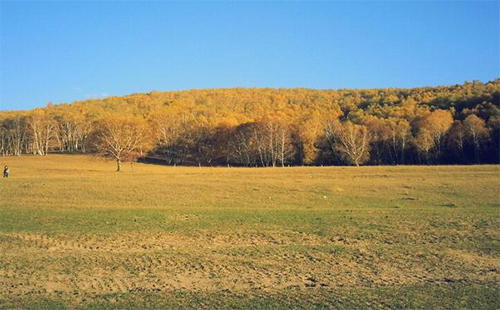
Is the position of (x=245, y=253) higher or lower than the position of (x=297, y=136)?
lower

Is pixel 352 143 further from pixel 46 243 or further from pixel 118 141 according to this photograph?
pixel 46 243

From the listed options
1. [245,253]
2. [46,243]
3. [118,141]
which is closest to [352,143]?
[118,141]

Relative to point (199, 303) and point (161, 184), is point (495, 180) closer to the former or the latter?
point (161, 184)

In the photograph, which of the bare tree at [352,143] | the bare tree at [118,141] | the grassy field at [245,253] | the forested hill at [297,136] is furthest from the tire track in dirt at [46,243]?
the bare tree at [352,143]

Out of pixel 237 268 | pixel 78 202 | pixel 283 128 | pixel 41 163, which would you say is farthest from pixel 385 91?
pixel 237 268

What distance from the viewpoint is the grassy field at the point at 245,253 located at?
11195 mm

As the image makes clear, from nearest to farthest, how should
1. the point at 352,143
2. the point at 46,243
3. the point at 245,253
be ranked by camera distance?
the point at 245,253 < the point at 46,243 < the point at 352,143

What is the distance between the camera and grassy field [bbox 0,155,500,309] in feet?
36.7

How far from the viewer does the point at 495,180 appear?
3975 cm

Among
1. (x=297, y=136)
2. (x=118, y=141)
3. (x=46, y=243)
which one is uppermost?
(x=297, y=136)

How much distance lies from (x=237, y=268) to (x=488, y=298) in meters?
6.54

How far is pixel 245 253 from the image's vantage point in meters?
15.7

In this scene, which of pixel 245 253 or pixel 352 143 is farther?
pixel 352 143

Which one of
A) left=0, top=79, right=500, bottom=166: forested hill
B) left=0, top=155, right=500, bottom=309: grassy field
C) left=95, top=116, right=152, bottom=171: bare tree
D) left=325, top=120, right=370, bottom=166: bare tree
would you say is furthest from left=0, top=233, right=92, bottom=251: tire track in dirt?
left=325, top=120, right=370, bottom=166: bare tree
